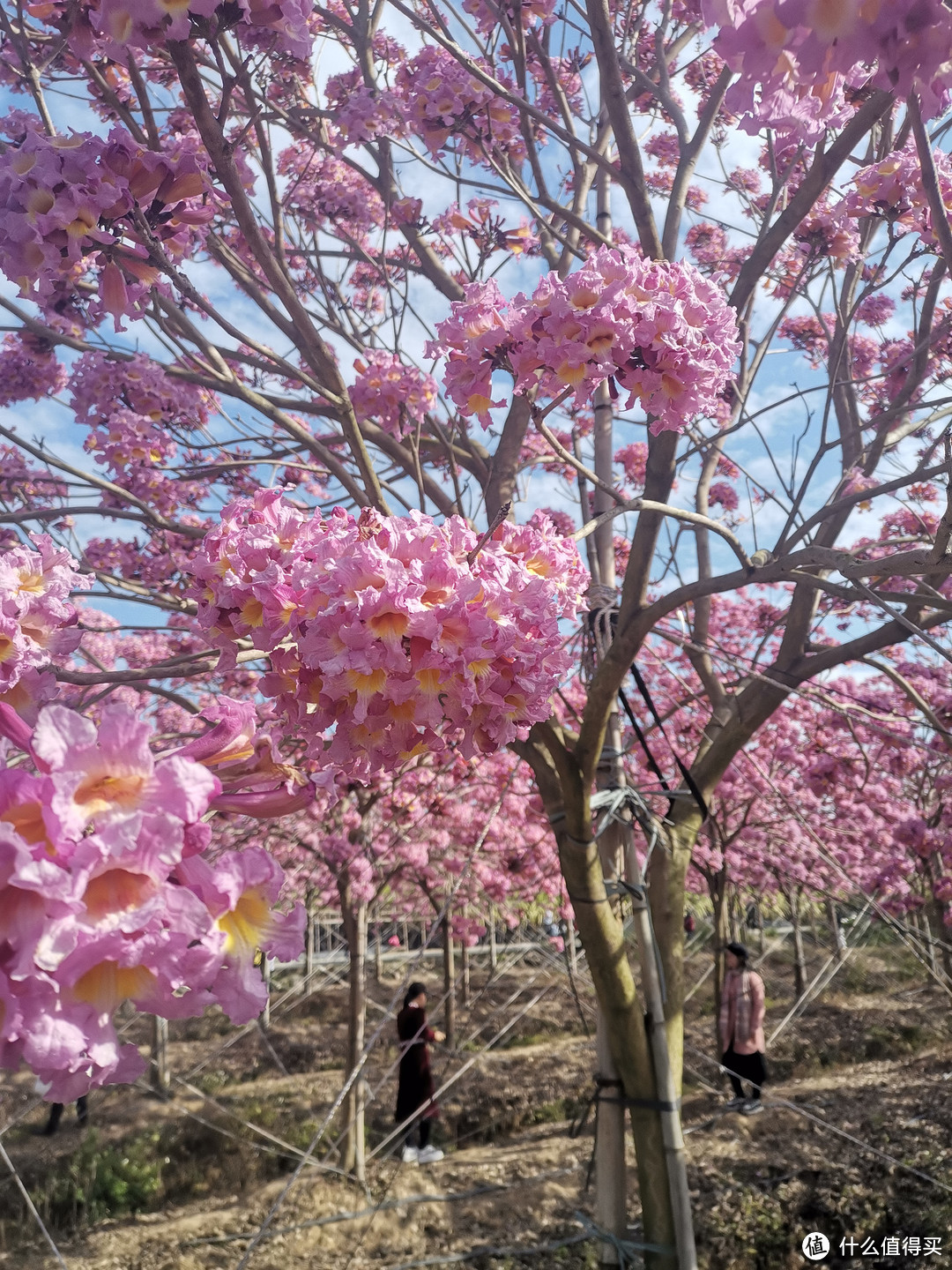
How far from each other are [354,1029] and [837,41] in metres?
6.61

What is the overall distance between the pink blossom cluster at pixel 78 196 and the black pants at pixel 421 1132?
670 cm

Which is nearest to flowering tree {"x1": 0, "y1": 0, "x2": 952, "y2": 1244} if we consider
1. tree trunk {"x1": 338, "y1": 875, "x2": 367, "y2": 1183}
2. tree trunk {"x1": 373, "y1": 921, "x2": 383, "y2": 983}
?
tree trunk {"x1": 338, "y1": 875, "x2": 367, "y2": 1183}

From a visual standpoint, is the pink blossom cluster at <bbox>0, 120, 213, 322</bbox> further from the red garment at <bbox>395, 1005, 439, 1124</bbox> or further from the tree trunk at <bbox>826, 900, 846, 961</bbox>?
the red garment at <bbox>395, 1005, 439, 1124</bbox>

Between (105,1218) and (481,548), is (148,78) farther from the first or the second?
(105,1218)

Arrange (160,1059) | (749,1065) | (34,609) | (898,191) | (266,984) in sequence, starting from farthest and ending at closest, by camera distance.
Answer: (160,1059) < (749,1065) < (898,191) < (34,609) < (266,984)

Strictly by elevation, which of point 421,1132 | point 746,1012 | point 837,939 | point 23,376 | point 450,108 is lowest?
point 421,1132

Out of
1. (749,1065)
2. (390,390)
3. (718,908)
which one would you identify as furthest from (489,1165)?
(390,390)

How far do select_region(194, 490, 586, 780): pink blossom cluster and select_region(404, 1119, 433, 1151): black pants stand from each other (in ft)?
20.5

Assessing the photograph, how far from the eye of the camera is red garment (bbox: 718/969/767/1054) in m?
6.89

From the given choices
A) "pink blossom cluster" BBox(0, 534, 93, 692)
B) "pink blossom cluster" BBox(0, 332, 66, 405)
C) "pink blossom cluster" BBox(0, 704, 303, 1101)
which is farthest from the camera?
"pink blossom cluster" BBox(0, 332, 66, 405)

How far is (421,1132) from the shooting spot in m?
6.93

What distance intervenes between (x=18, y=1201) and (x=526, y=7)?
28.0 feet

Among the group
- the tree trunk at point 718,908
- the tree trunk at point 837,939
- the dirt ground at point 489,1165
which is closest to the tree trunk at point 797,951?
the dirt ground at point 489,1165

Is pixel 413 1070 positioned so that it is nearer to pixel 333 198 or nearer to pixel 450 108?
pixel 333 198
